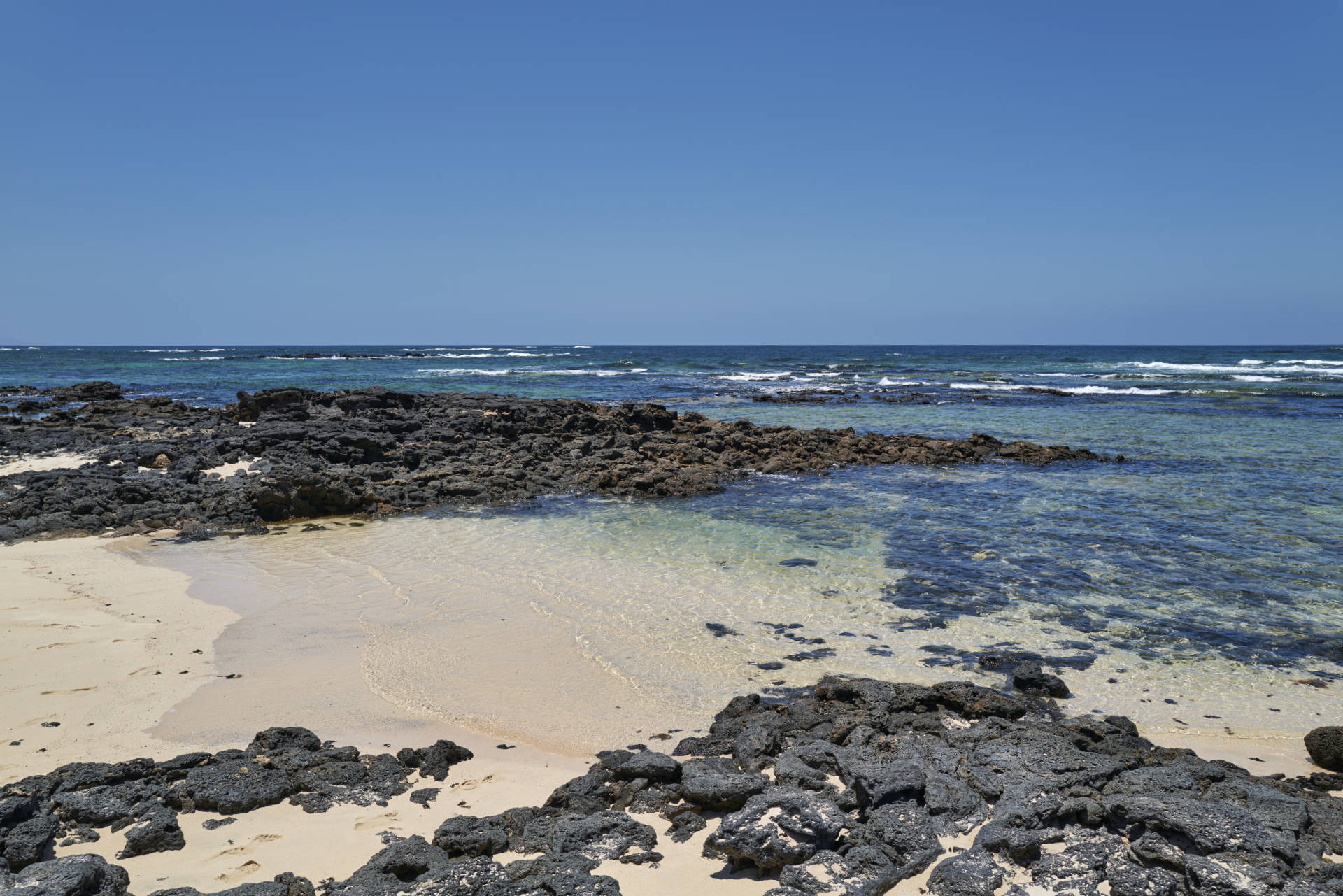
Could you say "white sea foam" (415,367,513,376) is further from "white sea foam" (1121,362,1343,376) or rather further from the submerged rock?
"white sea foam" (1121,362,1343,376)

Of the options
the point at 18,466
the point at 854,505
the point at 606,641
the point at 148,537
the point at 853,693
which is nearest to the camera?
the point at 853,693

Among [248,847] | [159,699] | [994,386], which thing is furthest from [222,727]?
[994,386]

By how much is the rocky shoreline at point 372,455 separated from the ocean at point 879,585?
3.21 feet

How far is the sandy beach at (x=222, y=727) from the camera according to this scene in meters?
3.60

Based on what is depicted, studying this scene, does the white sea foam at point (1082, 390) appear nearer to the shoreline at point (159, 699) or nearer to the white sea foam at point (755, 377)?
the white sea foam at point (755, 377)

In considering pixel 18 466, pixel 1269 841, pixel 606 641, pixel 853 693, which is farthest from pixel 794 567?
pixel 18 466

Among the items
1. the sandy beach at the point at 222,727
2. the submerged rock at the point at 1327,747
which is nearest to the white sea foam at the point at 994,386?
the submerged rock at the point at 1327,747

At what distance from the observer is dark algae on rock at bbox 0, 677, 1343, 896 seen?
3344mm

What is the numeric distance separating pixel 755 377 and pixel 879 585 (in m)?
44.5

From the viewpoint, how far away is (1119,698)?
573cm

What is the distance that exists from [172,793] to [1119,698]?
6.26 metres

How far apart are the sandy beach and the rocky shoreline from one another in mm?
3511

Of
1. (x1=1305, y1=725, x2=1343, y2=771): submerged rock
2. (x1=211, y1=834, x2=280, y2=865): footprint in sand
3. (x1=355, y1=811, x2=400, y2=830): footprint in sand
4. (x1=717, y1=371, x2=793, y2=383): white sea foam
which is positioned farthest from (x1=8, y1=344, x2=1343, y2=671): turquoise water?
(x1=717, y1=371, x2=793, y2=383): white sea foam

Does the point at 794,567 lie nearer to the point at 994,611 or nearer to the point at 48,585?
the point at 994,611
